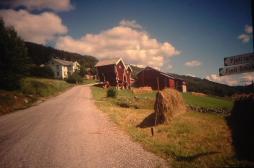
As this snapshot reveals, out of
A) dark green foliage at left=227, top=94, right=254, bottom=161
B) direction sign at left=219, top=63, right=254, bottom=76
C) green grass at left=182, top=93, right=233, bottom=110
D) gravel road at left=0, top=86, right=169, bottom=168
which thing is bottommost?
green grass at left=182, top=93, right=233, bottom=110

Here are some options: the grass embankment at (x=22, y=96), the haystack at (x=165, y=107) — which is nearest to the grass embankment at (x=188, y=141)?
the haystack at (x=165, y=107)

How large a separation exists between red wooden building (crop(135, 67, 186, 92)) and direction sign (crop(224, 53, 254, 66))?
43.4 meters

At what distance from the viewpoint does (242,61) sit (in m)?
5.68

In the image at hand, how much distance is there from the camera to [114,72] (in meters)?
52.1

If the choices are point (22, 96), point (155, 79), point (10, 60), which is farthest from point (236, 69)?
point (155, 79)

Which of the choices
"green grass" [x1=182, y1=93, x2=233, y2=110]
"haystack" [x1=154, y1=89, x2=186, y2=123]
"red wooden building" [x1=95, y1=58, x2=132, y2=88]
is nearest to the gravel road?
"haystack" [x1=154, y1=89, x2=186, y2=123]

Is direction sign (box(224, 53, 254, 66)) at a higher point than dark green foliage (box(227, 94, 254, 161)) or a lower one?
higher

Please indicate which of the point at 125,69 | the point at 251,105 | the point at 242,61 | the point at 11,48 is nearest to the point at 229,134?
the point at 251,105

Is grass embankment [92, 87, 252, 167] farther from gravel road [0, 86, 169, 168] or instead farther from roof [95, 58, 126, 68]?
roof [95, 58, 126, 68]

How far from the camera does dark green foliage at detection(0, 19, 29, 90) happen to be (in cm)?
2995

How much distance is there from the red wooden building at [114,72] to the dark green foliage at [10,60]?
2386 cm

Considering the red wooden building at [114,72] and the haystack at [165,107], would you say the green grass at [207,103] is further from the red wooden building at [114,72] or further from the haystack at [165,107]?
the red wooden building at [114,72]

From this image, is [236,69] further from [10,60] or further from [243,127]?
[10,60]

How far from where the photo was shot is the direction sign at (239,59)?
5516mm
